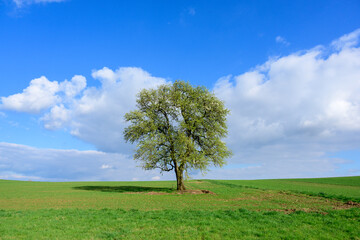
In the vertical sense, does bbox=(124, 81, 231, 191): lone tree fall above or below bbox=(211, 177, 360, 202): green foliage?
above

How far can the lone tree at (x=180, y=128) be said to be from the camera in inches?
1634

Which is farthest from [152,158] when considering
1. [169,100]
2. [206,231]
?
[206,231]

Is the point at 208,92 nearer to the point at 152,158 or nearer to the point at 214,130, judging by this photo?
the point at 214,130

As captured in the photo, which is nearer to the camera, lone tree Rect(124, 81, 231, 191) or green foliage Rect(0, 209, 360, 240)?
green foliage Rect(0, 209, 360, 240)

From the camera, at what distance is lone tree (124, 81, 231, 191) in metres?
41.5

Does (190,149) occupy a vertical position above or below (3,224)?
above

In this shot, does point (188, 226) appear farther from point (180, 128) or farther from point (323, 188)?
point (323, 188)

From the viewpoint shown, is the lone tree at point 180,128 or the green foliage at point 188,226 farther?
the lone tree at point 180,128

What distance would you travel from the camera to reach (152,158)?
136 feet

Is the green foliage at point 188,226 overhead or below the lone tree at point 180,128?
below

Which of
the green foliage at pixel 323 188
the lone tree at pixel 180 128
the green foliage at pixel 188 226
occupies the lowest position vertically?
the green foliage at pixel 323 188

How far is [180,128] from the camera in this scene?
42500mm

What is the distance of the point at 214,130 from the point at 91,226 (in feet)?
100

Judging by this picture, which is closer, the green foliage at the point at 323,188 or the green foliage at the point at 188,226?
the green foliage at the point at 188,226
